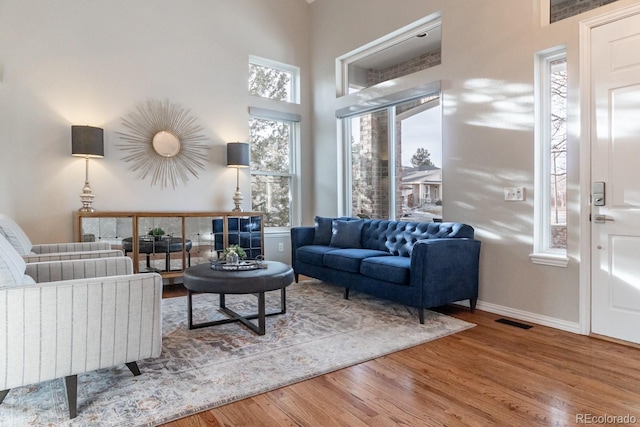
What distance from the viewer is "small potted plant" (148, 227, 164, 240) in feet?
13.6

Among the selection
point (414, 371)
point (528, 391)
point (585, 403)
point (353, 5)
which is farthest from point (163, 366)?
point (353, 5)

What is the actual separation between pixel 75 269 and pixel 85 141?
6.11 feet

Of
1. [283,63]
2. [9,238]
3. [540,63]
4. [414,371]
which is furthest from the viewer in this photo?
[283,63]

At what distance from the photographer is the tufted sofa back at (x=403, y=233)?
349 centimetres

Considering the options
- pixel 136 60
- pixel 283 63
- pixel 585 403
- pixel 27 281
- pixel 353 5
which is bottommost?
pixel 585 403

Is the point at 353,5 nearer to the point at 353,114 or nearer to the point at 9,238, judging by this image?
the point at 353,114

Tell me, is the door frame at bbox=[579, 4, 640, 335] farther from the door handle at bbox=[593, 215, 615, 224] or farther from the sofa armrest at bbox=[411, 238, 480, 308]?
the sofa armrest at bbox=[411, 238, 480, 308]

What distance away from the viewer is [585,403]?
186 centimetres

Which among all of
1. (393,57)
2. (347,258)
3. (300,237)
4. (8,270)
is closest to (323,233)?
(300,237)

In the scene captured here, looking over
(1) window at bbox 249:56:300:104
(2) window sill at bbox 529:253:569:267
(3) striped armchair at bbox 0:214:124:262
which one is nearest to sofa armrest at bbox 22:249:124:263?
(3) striped armchair at bbox 0:214:124:262

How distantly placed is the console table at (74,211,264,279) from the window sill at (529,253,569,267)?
3.06 m

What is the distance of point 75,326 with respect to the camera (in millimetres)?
1793

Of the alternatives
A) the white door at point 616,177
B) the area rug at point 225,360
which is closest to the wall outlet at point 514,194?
the white door at point 616,177

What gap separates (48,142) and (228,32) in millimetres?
2557
